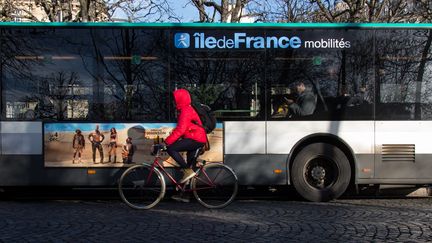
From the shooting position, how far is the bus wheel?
8.40 m

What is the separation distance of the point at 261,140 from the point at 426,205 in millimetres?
2793

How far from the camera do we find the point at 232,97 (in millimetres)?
8297

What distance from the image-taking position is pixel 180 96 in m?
7.65

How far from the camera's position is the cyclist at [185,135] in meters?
7.61

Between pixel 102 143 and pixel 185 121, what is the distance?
1.53 metres

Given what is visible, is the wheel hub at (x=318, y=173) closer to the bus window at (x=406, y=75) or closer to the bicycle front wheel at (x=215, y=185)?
the bus window at (x=406, y=75)

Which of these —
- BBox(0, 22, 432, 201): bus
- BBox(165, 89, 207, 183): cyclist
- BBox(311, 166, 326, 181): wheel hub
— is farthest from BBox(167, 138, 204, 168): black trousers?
BBox(311, 166, 326, 181): wheel hub

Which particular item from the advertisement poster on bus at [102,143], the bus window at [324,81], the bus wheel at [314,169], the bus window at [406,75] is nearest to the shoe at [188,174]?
the advertisement poster on bus at [102,143]

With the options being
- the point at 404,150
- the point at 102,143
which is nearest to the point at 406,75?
the point at 404,150

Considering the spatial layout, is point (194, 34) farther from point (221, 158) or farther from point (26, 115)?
point (26, 115)

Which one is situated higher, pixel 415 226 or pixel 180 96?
pixel 180 96

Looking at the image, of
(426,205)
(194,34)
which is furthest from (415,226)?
(194,34)

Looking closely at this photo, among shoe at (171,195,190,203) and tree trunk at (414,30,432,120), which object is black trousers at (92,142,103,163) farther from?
tree trunk at (414,30,432,120)

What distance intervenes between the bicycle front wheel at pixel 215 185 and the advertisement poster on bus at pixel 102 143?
627mm
